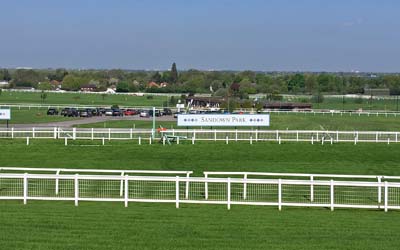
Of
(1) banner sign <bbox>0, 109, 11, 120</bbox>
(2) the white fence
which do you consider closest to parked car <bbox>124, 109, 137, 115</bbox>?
(1) banner sign <bbox>0, 109, 11, 120</bbox>

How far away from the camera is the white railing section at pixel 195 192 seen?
1819 cm

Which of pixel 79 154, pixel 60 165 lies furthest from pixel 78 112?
pixel 60 165

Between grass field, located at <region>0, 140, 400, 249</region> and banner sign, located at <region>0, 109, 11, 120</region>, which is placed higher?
banner sign, located at <region>0, 109, 11, 120</region>

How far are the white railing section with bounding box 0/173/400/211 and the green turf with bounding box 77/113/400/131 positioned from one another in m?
39.6

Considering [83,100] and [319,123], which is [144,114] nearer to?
[319,123]

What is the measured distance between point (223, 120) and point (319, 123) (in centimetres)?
2553

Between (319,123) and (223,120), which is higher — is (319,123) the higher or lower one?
the lower one

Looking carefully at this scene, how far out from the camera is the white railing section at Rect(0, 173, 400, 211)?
1819cm

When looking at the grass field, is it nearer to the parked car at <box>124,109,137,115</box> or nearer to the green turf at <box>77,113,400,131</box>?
the green turf at <box>77,113,400,131</box>

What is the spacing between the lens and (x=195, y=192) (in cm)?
2116

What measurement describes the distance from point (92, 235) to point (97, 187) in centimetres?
831

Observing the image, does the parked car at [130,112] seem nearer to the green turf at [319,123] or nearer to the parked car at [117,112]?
the parked car at [117,112]

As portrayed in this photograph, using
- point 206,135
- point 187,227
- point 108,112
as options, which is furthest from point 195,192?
point 108,112

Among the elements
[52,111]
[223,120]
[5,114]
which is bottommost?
[52,111]
